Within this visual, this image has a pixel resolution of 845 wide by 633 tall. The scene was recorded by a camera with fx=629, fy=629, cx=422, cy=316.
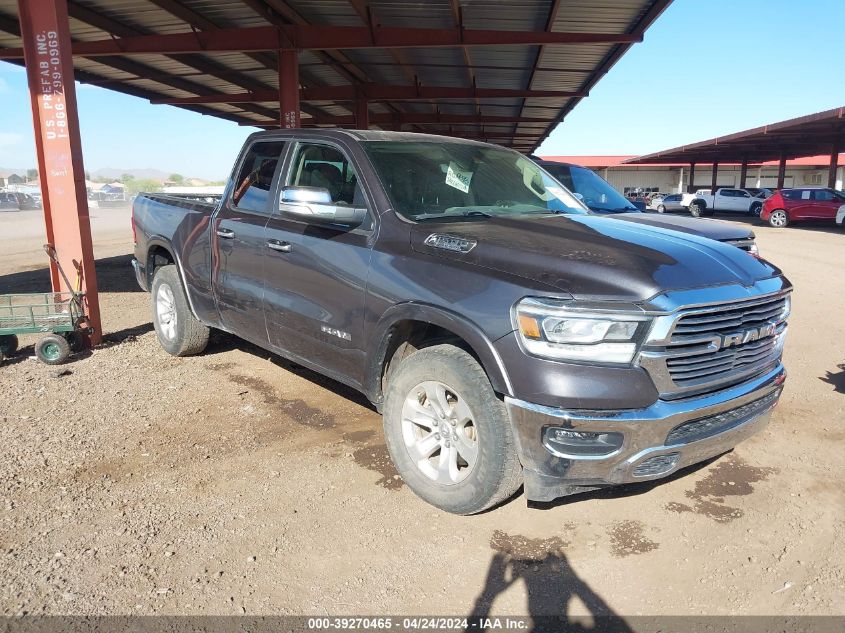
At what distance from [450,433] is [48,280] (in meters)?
10.1

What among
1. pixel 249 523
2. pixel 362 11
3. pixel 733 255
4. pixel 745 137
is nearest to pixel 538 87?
pixel 362 11

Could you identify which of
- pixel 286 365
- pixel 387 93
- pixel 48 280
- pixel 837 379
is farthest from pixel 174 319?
pixel 387 93

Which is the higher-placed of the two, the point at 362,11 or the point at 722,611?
the point at 362,11

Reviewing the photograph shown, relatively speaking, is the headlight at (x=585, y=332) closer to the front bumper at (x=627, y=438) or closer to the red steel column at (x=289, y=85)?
the front bumper at (x=627, y=438)

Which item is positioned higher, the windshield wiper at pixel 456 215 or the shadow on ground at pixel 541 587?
the windshield wiper at pixel 456 215

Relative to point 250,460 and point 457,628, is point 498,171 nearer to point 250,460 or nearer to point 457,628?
point 250,460

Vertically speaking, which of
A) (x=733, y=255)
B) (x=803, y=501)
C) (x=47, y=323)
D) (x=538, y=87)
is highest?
(x=538, y=87)

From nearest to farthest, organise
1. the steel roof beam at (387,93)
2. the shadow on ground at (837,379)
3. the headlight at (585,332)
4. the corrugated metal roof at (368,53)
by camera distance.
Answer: the headlight at (585,332)
the shadow on ground at (837,379)
the corrugated metal roof at (368,53)
the steel roof beam at (387,93)

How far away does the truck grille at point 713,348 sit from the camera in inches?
108

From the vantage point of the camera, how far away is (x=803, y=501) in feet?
11.5

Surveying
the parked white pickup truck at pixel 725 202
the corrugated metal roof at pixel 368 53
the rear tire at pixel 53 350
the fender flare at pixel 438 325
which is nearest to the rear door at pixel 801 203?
the parked white pickup truck at pixel 725 202

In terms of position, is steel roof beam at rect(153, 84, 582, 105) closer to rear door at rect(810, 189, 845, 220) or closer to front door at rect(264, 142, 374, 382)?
rear door at rect(810, 189, 845, 220)

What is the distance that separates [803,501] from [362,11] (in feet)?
33.2

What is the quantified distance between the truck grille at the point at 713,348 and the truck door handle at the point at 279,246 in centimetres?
241
